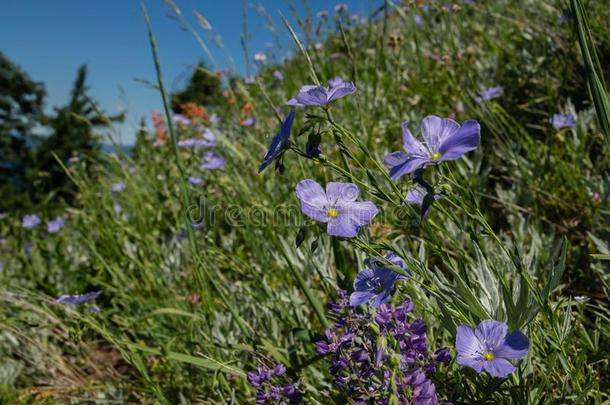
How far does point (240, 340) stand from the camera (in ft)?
6.71

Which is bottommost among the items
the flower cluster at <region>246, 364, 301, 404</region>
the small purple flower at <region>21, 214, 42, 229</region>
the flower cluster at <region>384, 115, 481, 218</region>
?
the flower cluster at <region>246, 364, 301, 404</region>

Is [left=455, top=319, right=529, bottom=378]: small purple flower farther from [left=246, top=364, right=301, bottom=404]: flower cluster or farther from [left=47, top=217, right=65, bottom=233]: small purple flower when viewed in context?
[left=47, top=217, right=65, bottom=233]: small purple flower

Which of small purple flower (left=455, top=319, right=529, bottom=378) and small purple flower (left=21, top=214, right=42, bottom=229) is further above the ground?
small purple flower (left=21, top=214, right=42, bottom=229)

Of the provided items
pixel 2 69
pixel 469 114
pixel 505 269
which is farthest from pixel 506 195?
pixel 2 69

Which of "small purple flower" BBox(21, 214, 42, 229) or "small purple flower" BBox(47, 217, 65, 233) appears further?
"small purple flower" BBox(21, 214, 42, 229)

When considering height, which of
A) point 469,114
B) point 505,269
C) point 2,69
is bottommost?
point 505,269

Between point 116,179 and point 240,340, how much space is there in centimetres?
310

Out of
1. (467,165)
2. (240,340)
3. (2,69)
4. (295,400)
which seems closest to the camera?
(295,400)

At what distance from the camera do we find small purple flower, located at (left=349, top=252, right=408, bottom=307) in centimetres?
105

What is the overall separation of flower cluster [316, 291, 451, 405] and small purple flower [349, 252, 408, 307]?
0.04 meters

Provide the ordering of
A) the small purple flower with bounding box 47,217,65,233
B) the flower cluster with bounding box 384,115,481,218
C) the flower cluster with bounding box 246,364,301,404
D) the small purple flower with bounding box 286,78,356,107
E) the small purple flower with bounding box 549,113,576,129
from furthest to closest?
the small purple flower with bounding box 47,217,65,233 → the small purple flower with bounding box 549,113,576,129 → the flower cluster with bounding box 246,364,301,404 → the small purple flower with bounding box 286,78,356,107 → the flower cluster with bounding box 384,115,481,218

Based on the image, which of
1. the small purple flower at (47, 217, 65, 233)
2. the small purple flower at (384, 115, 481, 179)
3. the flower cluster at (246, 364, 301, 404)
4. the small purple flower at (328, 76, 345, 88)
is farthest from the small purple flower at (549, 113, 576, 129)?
the small purple flower at (47, 217, 65, 233)

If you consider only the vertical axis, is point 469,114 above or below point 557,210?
above

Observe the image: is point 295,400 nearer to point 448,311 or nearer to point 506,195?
point 448,311
